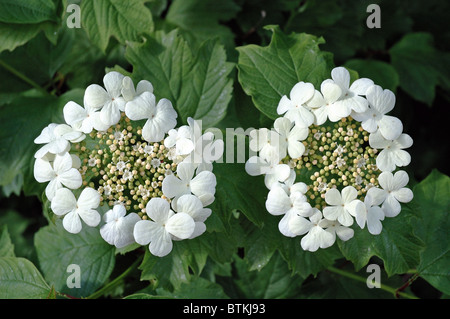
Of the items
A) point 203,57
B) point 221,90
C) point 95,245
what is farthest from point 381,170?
point 95,245

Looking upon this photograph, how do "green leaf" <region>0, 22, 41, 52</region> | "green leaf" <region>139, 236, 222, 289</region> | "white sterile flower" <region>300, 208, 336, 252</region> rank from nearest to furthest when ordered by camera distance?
"white sterile flower" <region>300, 208, 336, 252</region> < "green leaf" <region>139, 236, 222, 289</region> < "green leaf" <region>0, 22, 41, 52</region>

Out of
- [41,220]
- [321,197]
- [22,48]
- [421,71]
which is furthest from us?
[421,71]

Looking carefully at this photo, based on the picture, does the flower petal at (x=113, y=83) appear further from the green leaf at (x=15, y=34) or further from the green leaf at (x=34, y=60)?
the green leaf at (x=34, y=60)

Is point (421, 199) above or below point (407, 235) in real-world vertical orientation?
below

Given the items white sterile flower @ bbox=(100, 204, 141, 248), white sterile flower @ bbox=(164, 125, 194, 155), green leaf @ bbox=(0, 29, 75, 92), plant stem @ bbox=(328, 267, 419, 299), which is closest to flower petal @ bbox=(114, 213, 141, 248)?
white sterile flower @ bbox=(100, 204, 141, 248)

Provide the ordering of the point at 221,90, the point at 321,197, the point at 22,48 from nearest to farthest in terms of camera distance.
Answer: the point at 321,197 < the point at 221,90 < the point at 22,48

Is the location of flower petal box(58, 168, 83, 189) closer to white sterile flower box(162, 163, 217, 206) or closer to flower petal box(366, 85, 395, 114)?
white sterile flower box(162, 163, 217, 206)
